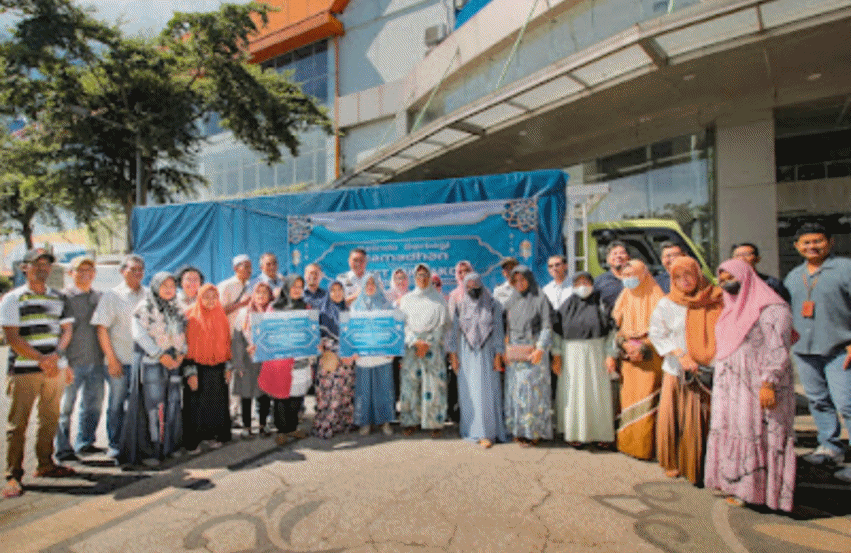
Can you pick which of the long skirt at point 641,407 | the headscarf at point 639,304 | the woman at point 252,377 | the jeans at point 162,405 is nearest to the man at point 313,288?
the woman at point 252,377

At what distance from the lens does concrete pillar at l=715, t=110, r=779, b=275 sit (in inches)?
342

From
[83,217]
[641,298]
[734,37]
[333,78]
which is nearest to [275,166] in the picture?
[333,78]

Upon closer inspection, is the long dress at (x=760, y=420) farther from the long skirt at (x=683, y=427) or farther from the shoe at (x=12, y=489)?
the shoe at (x=12, y=489)

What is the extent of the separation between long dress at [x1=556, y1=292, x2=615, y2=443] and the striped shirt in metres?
4.25

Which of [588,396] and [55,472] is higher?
[588,396]

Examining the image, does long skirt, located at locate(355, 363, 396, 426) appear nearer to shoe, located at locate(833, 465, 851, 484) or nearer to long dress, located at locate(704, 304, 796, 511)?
long dress, located at locate(704, 304, 796, 511)

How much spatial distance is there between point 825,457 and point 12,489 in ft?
20.2

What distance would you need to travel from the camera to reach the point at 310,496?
351 centimetres

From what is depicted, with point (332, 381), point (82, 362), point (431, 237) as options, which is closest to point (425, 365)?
point (332, 381)

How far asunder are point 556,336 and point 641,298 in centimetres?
82

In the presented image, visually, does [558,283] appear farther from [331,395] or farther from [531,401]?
[331,395]

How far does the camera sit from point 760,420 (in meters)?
3.14

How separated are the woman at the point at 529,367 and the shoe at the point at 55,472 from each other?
368cm

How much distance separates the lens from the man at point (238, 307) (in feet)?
16.1
